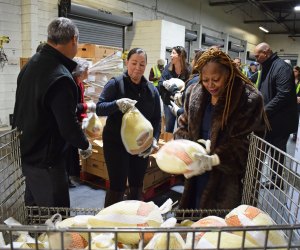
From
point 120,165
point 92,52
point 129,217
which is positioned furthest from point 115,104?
point 92,52

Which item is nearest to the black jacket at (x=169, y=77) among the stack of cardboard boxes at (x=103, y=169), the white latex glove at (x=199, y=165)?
the stack of cardboard boxes at (x=103, y=169)

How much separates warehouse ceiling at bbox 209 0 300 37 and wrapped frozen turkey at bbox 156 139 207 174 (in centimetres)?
1019

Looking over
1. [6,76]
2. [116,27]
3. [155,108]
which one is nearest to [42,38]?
[6,76]

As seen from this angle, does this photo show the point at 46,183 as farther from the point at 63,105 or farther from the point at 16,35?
the point at 16,35

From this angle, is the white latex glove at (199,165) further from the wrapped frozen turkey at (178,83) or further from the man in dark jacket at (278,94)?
the man in dark jacket at (278,94)

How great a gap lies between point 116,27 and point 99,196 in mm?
4675

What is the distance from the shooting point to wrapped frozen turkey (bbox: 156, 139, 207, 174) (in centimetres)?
108

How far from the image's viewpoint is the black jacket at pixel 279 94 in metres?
3.20

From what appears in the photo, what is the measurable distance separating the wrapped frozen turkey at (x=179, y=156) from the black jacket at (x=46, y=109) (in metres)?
0.55

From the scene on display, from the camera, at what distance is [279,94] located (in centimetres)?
321

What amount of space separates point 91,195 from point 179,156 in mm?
2261

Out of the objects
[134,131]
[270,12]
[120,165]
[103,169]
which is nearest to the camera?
[134,131]

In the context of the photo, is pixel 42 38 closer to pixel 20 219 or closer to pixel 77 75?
pixel 77 75

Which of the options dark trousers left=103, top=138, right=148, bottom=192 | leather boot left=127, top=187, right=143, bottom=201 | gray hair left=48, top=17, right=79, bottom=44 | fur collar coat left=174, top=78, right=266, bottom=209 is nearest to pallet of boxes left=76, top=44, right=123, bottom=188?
leather boot left=127, top=187, right=143, bottom=201
